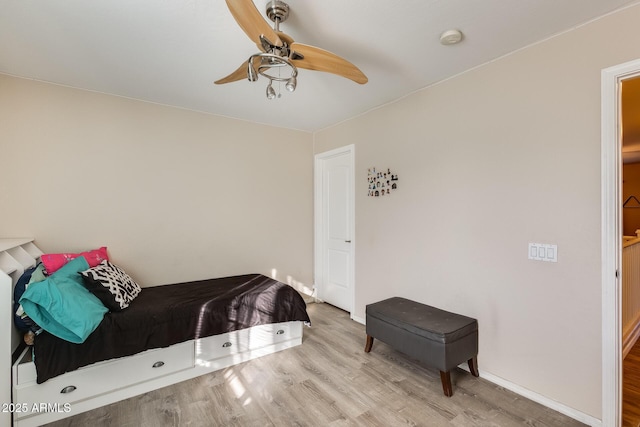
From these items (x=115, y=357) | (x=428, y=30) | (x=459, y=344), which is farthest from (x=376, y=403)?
(x=428, y=30)

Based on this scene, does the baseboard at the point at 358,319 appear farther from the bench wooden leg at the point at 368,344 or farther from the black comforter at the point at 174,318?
the black comforter at the point at 174,318

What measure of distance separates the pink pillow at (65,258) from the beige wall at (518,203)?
9.52ft

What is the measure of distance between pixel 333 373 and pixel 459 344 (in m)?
1.03

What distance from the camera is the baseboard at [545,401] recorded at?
70.0 inches

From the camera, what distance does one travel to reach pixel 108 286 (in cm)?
220

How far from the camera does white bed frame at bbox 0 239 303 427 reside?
1.78m

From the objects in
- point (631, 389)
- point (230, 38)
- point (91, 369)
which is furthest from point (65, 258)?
point (631, 389)

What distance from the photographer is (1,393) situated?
1698mm

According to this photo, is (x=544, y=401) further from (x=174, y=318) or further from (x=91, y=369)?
(x=91, y=369)

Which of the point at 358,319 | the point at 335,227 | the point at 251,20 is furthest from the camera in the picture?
the point at 335,227

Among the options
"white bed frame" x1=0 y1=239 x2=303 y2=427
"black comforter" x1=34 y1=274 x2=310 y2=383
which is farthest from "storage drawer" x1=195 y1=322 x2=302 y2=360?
"black comforter" x1=34 y1=274 x2=310 y2=383

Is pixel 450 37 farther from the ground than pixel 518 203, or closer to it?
farther from the ground

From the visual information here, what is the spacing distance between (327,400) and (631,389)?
2271 millimetres

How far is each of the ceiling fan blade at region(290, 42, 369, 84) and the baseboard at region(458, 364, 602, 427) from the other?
248cm
